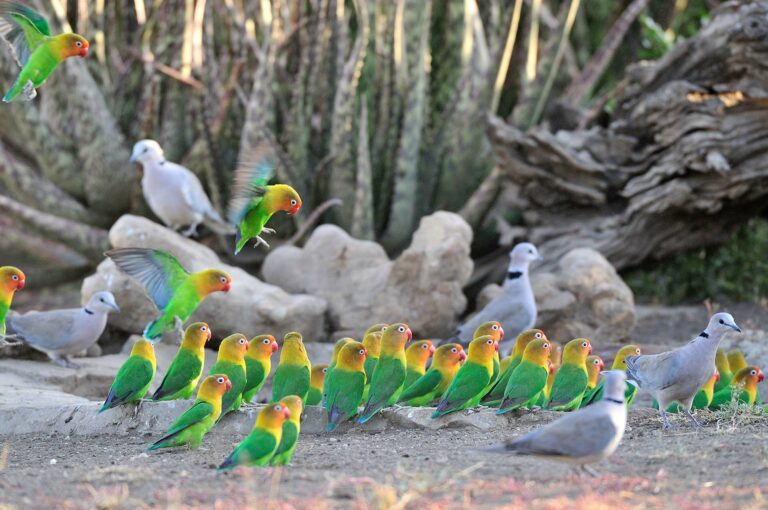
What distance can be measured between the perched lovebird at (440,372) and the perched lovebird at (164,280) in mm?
1205

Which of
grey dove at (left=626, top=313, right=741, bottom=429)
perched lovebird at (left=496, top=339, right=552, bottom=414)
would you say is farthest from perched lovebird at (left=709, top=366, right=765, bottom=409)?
perched lovebird at (left=496, top=339, right=552, bottom=414)

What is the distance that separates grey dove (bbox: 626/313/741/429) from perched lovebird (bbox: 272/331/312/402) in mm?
1812

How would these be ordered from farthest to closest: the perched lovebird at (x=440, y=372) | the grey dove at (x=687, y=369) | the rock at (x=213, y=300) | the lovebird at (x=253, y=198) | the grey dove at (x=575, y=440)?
the rock at (x=213, y=300) < the perched lovebird at (x=440, y=372) < the grey dove at (x=687, y=369) < the lovebird at (x=253, y=198) < the grey dove at (x=575, y=440)

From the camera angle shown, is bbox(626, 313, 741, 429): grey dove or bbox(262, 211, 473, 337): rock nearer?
bbox(626, 313, 741, 429): grey dove

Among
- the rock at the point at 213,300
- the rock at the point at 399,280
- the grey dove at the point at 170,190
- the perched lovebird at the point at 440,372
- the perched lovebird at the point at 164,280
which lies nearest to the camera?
the perched lovebird at the point at 164,280

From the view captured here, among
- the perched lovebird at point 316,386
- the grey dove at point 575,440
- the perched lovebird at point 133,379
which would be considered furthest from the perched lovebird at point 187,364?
the grey dove at point 575,440

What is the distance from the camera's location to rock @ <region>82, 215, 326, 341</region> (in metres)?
8.30

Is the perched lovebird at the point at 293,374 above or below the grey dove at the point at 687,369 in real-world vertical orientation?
below

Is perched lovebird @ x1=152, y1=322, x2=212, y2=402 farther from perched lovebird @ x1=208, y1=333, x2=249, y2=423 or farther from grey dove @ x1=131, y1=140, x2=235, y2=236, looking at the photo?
grey dove @ x1=131, y1=140, x2=235, y2=236

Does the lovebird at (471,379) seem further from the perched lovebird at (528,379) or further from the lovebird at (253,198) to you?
the lovebird at (253,198)

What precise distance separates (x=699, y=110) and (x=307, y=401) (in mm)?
4519

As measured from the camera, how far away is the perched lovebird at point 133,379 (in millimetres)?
5715

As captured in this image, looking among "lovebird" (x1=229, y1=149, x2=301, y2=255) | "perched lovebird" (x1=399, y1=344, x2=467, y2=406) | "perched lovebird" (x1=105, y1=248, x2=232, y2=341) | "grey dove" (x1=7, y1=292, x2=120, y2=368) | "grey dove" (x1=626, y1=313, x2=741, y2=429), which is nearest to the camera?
"lovebird" (x1=229, y1=149, x2=301, y2=255)

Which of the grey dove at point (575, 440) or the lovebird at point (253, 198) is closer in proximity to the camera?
the grey dove at point (575, 440)
